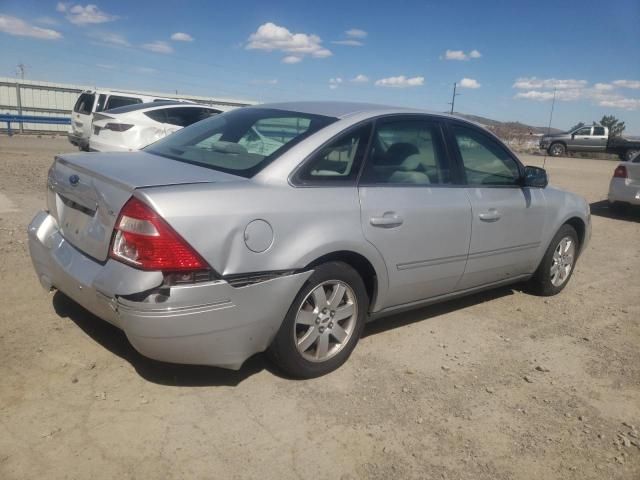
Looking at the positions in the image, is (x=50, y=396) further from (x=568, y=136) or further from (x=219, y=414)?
(x=568, y=136)

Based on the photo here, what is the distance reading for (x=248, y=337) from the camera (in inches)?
117

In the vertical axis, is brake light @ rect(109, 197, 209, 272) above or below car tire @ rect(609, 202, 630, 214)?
above

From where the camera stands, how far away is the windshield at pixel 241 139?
3.30 m

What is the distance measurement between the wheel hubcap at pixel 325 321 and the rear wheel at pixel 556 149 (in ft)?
102

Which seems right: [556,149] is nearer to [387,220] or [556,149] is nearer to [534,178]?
[534,178]

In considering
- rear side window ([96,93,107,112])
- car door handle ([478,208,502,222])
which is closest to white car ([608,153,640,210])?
car door handle ([478,208,502,222])

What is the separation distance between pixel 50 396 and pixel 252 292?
1204mm

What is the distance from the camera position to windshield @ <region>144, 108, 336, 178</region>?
10.8 feet

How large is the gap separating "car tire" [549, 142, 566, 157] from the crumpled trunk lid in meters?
31.4

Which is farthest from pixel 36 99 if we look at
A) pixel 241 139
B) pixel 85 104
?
pixel 241 139

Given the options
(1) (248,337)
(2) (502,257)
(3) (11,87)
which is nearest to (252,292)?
(1) (248,337)

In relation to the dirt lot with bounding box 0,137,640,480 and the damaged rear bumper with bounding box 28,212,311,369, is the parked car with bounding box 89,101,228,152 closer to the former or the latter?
the dirt lot with bounding box 0,137,640,480

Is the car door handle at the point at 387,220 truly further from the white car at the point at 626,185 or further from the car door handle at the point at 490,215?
the white car at the point at 626,185

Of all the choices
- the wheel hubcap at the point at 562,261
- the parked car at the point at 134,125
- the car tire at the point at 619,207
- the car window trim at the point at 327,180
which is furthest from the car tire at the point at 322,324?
the car tire at the point at 619,207
